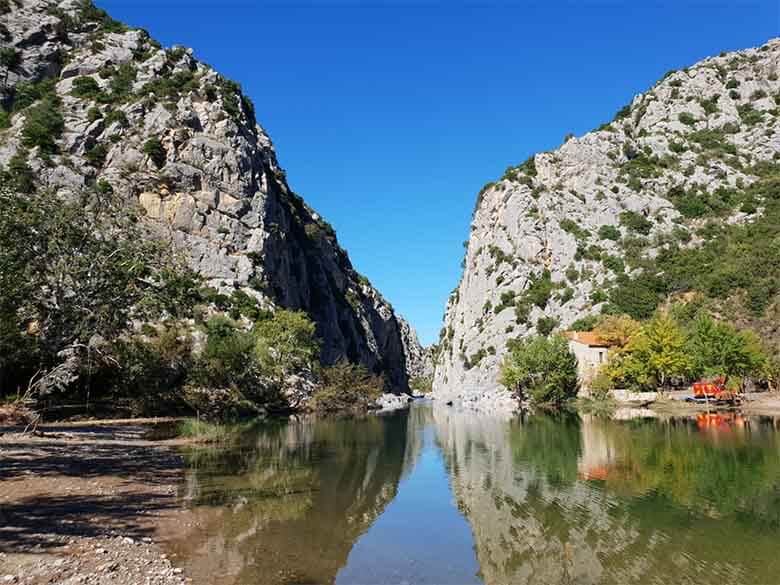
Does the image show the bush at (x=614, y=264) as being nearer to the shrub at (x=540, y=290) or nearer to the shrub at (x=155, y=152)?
the shrub at (x=540, y=290)

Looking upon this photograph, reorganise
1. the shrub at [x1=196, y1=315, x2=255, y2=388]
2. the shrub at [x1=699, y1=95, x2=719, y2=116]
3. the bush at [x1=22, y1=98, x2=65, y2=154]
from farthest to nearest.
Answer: the shrub at [x1=699, y1=95, x2=719, y2=116] < the bush at [x1=22, y1=98, x2=65, y2=154] < the shrub at [x1=196, y1=315, x2=255, y2=388]

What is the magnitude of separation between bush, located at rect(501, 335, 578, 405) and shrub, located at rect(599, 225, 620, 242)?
3343cm

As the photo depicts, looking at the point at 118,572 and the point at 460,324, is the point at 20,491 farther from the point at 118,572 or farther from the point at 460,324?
the point at 460,324

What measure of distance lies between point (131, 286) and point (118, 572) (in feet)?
72.8

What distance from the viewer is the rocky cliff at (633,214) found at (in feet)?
303

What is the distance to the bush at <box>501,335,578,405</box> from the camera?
238 ft

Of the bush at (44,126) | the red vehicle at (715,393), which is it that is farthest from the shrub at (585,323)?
the bush at (44,126)

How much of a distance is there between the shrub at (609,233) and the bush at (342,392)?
56.0 meters

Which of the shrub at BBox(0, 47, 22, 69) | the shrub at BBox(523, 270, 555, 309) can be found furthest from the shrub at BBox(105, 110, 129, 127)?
the shrub at BBox(523, 270, 555, 309)

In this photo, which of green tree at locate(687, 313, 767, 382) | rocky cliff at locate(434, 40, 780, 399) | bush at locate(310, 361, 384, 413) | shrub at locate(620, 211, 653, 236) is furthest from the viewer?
shrub at locate(620, 211, 653, 236)

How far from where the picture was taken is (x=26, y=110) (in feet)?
255

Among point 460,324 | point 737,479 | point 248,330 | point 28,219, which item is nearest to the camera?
point 737,479

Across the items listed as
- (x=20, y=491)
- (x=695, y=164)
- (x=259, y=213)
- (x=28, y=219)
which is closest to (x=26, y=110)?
(x=259, y=213)

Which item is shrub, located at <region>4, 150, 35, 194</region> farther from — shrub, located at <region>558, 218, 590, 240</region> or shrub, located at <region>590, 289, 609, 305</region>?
shrub, located at <region>558, 218, 590, 240</region>
